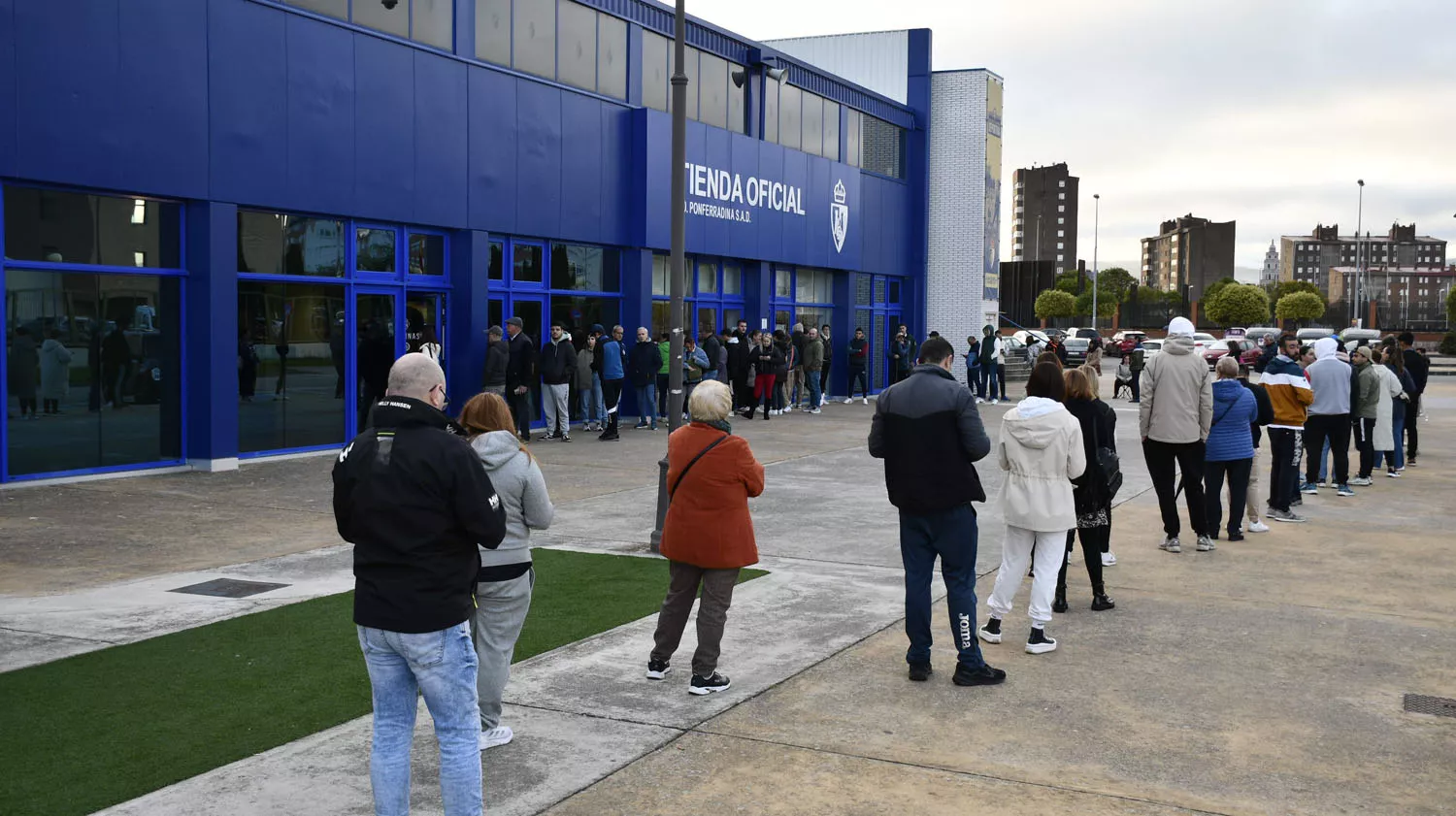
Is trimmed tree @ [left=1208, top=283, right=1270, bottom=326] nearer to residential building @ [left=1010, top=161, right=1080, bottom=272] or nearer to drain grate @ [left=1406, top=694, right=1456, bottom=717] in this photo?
residential building @ [left=1010, top=161, right=1080, bottom=272]

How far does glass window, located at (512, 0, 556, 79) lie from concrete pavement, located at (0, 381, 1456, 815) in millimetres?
11823

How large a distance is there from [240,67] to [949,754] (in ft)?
43.9

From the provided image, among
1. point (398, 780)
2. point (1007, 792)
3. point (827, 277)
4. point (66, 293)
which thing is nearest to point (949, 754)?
point (1007, 792)

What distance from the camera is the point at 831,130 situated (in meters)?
32.1

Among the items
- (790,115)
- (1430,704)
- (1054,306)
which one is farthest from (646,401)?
(1054,306)

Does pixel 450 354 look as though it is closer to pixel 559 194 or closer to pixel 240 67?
pixel 559 194

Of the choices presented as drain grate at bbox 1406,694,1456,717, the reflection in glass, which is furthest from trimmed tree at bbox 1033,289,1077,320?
drain grate at bbox 1406,694,1456,717

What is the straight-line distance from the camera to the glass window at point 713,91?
86.8 ft

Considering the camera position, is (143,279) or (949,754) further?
(143,279)

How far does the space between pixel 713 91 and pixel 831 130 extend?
5.92m

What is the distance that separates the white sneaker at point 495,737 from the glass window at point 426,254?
46.7ft

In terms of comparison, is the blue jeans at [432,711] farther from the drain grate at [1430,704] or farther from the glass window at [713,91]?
the glass window at [713,91]

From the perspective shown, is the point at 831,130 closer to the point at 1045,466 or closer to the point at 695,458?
the point at 1045,466

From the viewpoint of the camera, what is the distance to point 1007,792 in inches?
206
